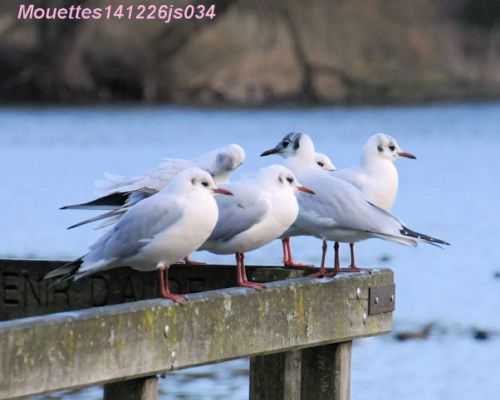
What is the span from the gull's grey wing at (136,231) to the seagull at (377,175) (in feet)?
5.88

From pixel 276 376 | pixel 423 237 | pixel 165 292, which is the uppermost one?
pixel 423 237

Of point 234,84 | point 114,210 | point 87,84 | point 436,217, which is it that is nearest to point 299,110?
point 234,84

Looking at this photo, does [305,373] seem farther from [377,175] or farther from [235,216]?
[377,175]

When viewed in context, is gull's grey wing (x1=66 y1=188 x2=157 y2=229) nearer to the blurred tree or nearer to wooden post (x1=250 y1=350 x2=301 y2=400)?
wooden post (x1=250 y1=350 x2=301 y2=400)

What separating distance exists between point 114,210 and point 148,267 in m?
1.45

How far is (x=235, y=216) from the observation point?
6.83m

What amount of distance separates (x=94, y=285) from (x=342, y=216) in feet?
3.59

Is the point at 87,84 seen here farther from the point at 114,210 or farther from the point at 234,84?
the point at 114,210

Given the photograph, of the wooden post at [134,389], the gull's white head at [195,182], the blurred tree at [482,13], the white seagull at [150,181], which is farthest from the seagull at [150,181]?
the blurred tree at [482,13]

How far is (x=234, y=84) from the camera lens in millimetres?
42812

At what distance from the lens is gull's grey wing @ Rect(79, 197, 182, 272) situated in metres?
6.30

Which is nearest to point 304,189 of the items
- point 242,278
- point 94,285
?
point 242,278

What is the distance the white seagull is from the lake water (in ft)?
10.1

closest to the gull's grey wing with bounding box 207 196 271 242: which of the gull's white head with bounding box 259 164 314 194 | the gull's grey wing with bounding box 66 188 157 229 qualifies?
the gull's white head with bounding box 259 164 314 194
